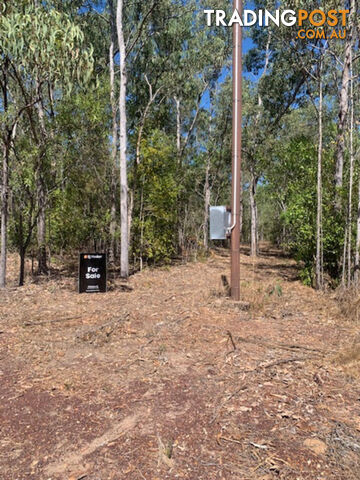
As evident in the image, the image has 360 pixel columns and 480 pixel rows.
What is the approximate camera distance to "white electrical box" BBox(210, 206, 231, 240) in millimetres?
7066

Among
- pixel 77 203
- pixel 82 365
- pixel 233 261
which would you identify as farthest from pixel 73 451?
pixel 77 203

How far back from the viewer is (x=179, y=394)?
3.30 metres

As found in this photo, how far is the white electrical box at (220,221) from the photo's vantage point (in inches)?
278

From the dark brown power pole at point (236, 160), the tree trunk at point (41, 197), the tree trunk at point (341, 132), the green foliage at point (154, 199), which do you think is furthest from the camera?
the green foliage at point (154, 199)

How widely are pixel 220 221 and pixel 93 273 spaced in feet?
10.7

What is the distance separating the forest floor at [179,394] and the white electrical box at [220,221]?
5.11ft

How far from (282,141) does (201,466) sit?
1956 centimetres

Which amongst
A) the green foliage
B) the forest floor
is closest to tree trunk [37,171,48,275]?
the green foliage

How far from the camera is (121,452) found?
245 cm

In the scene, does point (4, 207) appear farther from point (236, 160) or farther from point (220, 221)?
point (236, 160)

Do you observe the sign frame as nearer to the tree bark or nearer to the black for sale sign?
the black for sale sign

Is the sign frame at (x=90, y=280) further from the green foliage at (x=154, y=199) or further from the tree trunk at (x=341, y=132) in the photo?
the tree trunk at (x=341, y=132)

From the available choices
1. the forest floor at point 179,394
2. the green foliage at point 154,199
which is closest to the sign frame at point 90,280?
the forest floor at point 179,394

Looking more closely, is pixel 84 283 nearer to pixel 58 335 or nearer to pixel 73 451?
pixel 58 335
